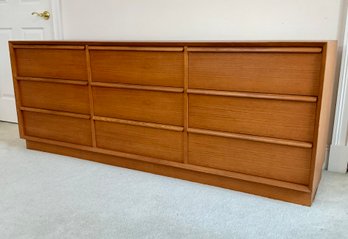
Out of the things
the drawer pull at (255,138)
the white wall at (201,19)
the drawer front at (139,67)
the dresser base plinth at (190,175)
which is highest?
the white wall at (201,19)

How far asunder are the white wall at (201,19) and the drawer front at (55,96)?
2.01 feet

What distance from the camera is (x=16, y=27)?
2879 mm

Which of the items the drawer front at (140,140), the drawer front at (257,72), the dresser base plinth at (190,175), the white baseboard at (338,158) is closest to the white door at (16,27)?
the dresser base plinth at (190,175)

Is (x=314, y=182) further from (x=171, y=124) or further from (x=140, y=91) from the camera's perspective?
(x=140, y=91)

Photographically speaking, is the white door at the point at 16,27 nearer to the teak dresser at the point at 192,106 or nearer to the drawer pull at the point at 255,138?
the teak dresser at the point at 192,106

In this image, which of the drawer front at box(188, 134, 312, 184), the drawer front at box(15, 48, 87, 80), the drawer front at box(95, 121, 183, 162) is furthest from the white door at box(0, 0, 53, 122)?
the drawer front at box(188, 134, 312, 184)

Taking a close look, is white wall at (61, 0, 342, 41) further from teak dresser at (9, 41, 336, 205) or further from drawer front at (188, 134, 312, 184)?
drawer front at (188, 134, 312, 184)

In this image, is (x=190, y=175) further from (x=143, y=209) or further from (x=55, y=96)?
(x=55, y=96)

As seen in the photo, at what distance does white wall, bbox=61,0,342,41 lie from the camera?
1.90m

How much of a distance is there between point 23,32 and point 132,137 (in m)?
1.63

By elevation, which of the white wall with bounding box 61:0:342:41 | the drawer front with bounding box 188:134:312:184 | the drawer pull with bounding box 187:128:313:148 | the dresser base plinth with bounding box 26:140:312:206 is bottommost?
the dresser base plinth with bounding box 26:140:312:206

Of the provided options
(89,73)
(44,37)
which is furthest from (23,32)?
(89,73)

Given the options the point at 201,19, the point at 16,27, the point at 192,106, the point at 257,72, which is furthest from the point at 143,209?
the point at 16,27

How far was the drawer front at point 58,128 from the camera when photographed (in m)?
2.16
